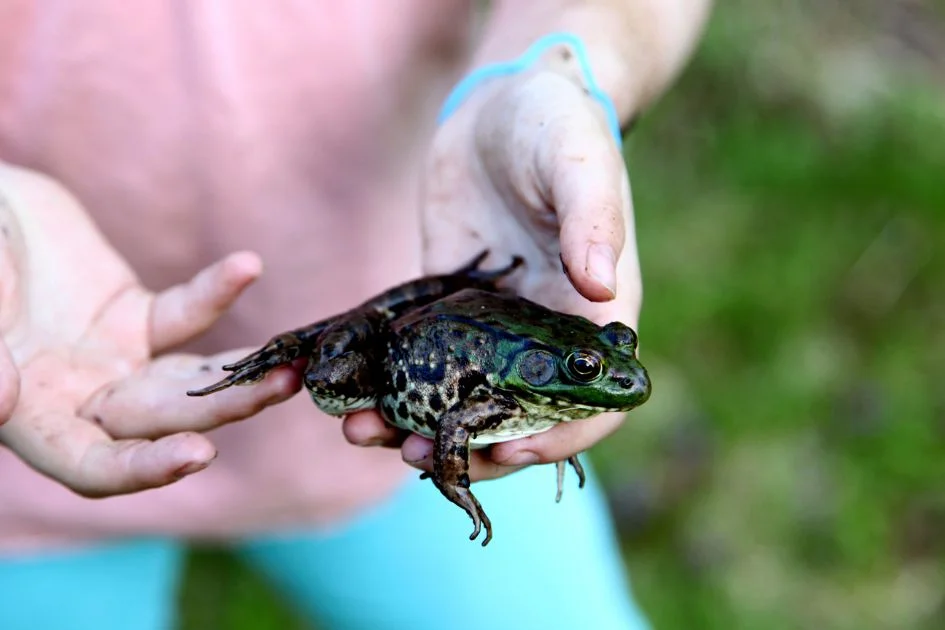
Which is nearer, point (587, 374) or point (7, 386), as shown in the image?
point (7, 386)

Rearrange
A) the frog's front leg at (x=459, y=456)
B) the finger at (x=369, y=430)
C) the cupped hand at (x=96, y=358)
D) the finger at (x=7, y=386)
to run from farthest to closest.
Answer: the finger at (x=369, y=430) → the frog's front leg at (x=459, y=456) → the cupped hand at (x=96, y=358) → the finger at (x=7, y=386)

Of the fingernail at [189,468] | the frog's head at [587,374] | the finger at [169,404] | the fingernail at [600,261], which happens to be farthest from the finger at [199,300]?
the fingernail at [600,261]

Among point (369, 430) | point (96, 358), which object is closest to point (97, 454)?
point (96, 358)

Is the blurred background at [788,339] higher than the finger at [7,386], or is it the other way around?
the finger at [7,386]

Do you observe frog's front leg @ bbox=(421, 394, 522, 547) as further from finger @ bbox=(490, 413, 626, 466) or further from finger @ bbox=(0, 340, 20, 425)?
finger @ bbox=(0, 340, 20, 425)

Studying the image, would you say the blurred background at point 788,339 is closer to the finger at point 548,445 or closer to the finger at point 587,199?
the finger at point 548,445

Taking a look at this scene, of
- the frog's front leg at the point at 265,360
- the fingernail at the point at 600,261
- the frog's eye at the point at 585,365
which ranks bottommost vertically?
the frog's eye at the point at 585,365

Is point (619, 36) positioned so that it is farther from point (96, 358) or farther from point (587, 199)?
point (96, 358)
